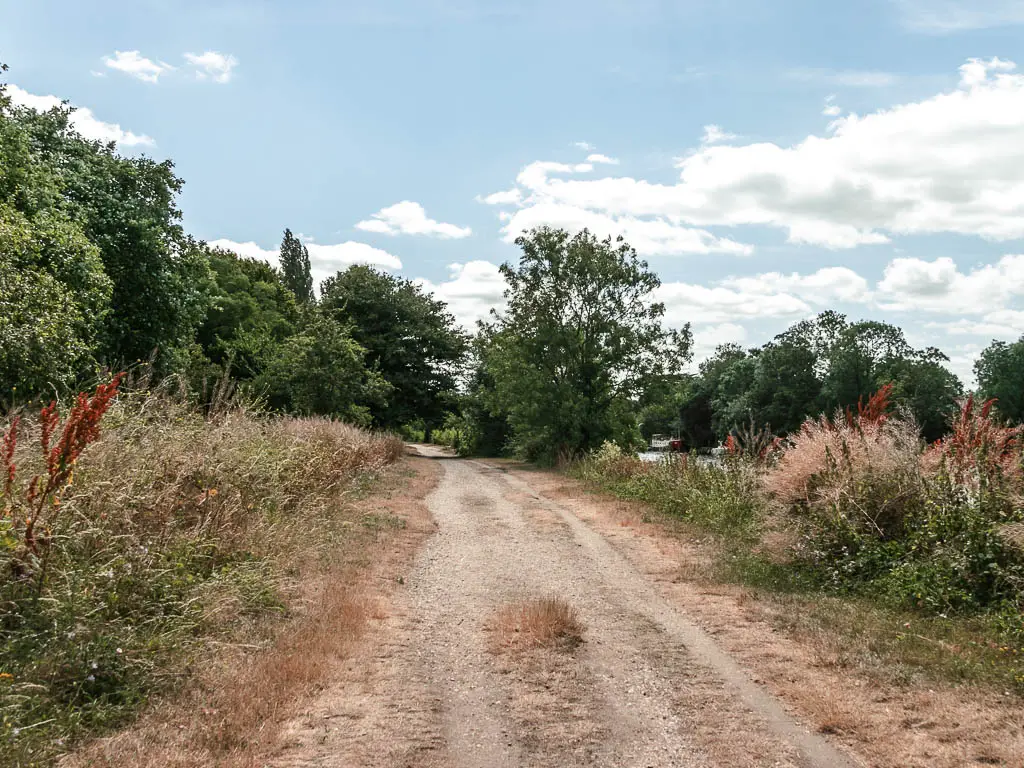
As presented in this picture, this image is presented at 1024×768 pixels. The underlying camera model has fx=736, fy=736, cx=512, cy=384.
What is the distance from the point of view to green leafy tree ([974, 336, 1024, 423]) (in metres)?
47.6

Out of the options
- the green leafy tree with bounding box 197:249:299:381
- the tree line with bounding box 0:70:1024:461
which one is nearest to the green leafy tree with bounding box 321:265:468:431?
the tree line with bounding box 0:70:1024:461

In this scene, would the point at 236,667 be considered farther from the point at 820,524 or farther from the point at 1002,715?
the point at 820,524

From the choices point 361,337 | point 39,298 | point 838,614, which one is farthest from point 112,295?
point 361,337

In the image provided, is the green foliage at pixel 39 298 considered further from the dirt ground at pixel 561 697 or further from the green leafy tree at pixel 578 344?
the green leafy tree at pixel 578 344

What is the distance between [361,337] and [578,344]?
53.0 ft

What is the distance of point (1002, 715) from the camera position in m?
4.80

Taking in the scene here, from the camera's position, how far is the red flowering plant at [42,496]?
16.8 feet

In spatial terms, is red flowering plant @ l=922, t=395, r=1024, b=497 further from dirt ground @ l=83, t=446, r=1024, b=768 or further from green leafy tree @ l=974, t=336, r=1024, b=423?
green leafy tree @ l=974, t=336, r=1024, b=423

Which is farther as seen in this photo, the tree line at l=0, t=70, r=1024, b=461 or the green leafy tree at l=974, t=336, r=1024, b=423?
the green leafy tree at l=974, t=336, r=1024, b=423

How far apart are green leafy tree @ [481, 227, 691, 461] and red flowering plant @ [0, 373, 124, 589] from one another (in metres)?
25.2

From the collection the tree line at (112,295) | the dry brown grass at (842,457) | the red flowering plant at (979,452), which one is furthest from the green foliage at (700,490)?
the tree line at (112,295)

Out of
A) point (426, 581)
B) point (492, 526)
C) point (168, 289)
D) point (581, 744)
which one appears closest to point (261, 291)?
point (168, 289)

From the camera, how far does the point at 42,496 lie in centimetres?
520

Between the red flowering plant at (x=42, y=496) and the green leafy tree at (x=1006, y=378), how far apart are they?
53491 millimetres
